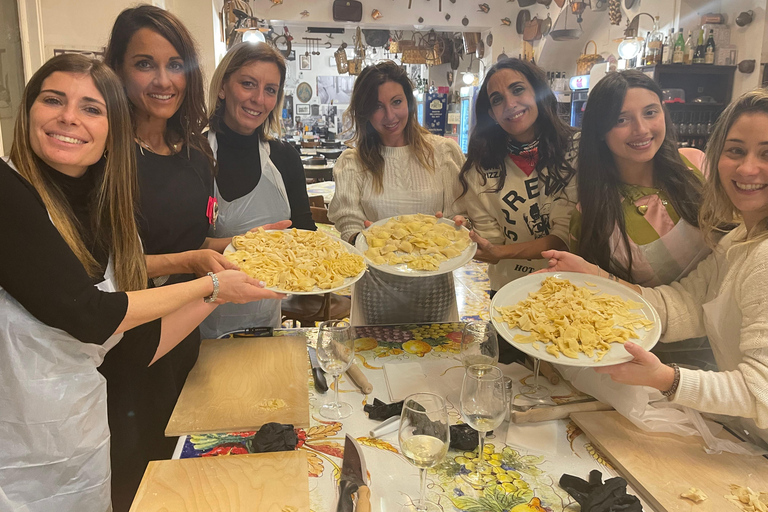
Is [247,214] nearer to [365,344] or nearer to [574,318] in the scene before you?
[365,344]

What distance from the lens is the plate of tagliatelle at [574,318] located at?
4.49ft

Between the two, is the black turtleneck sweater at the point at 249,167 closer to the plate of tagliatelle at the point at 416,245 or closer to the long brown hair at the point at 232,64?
the long brown hair at the point at 232,64

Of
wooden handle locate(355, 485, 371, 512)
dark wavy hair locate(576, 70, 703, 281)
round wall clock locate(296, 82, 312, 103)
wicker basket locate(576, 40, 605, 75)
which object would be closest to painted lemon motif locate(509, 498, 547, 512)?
wooden handle locate(355, 485, 371, 512)

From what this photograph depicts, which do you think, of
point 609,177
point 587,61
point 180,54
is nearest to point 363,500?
point 609,177

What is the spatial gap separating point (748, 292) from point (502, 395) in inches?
28.2

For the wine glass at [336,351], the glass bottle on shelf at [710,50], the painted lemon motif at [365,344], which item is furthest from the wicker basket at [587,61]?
the wine glass at [336,351]

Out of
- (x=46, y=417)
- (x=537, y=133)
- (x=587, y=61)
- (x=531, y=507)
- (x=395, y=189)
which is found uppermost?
(x=587, y=61)

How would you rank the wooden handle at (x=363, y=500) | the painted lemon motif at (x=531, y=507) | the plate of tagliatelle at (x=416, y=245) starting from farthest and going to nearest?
the plate of tagliatelle at (x=416, y=245), the painted lemon motif at (x=531, y=507), the wooden handle at (x=363, y=500)

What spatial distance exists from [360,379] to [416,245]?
666 mm

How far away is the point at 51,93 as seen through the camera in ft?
4.29

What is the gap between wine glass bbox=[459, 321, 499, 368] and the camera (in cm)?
148

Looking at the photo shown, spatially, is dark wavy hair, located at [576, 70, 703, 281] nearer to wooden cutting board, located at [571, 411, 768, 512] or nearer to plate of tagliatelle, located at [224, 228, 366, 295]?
wooden cutting board, located at [571, 411, 768, 512]

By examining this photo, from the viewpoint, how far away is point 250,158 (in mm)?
2402

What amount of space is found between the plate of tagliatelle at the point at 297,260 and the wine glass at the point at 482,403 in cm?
59
